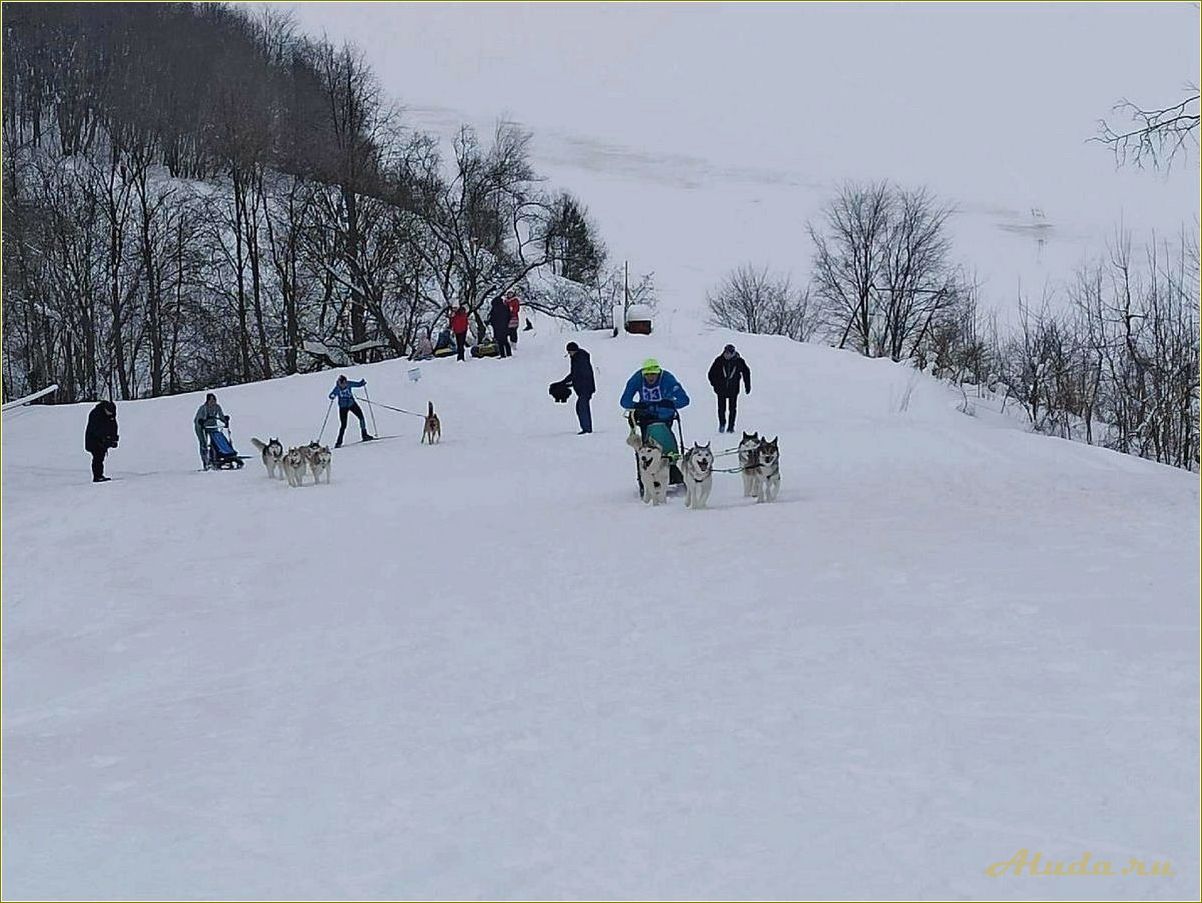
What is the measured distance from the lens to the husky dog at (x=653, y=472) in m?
13.4

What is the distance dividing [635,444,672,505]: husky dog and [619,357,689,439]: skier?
696 mm

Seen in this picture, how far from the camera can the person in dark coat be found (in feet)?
103

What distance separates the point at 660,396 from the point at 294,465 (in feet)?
20.1

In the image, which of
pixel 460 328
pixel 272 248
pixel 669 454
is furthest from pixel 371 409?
pixel 272 248

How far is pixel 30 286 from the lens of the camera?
4250cm

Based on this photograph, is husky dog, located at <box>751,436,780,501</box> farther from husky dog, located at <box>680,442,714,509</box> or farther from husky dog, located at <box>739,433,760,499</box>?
husky dog, located at <box>680,442,714,509</box>

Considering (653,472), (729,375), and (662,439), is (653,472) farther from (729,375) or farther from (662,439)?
(729,375)

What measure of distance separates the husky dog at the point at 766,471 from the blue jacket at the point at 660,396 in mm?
1508

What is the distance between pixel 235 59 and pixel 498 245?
27.1 metres

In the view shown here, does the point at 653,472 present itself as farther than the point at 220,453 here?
No

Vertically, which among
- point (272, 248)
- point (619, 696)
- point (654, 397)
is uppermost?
point (272, 248)

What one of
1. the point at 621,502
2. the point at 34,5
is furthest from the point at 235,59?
the point at 621,502

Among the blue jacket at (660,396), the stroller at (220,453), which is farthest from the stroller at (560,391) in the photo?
the stroller at (220,453)

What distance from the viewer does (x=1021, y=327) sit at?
148 ft
